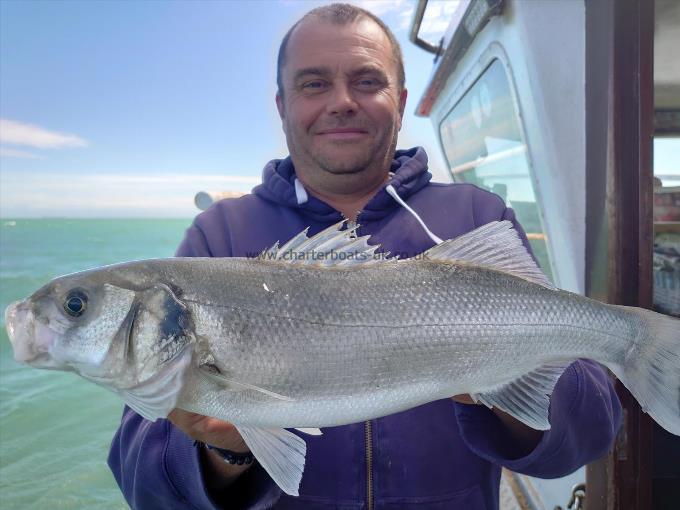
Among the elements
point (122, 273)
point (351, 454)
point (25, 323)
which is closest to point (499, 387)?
point (351, 454)

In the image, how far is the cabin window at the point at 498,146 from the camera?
3631 mm

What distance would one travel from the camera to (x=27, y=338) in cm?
154

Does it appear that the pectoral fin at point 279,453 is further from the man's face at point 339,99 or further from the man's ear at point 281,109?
the man's ear at point 281,109

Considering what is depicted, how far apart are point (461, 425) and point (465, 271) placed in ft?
2.19

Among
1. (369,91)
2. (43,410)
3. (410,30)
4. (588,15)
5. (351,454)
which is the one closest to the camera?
(351,454)

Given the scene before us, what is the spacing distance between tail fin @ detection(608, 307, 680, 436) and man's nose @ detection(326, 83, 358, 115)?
1.60 m

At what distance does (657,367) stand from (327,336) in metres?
1.35

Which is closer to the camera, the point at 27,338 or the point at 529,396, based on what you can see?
the point at 27,338

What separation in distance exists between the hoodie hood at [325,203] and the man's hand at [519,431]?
1.04 m

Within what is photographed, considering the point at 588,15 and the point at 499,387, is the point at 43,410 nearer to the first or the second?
the point at 499,387

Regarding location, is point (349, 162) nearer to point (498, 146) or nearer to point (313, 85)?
point (313, 85)

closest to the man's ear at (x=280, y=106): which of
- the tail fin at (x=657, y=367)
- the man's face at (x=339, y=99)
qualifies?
the man's face at (x=339, y=99)

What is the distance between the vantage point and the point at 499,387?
1.83 metres

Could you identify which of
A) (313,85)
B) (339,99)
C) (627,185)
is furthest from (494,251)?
(313,85)
